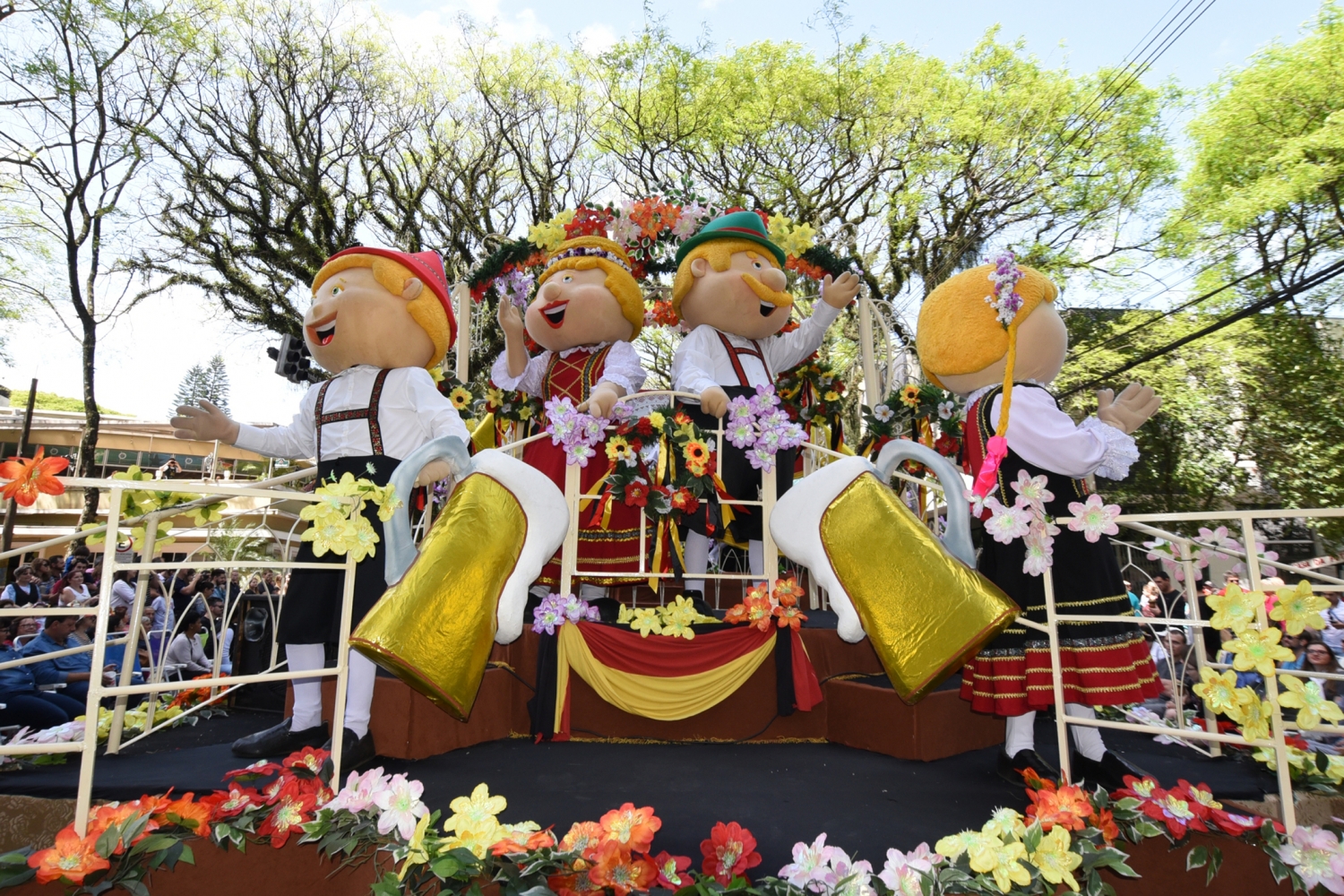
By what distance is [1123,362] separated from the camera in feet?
43.8

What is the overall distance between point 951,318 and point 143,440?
84.6ft

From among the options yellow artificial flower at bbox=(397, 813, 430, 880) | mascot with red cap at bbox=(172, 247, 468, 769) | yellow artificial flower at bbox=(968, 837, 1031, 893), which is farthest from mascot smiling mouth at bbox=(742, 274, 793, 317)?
yellow artificial flower at bbox=(397, 813, 430, 880)

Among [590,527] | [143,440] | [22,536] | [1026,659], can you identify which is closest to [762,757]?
[1026,659]

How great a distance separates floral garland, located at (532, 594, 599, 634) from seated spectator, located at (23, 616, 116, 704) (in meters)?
2.87

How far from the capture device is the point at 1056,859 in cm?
205

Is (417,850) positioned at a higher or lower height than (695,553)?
lower

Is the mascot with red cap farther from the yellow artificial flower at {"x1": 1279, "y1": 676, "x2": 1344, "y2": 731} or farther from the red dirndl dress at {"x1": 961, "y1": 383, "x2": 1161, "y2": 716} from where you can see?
the yellow artificial flower at {"x1": 1279, "y1": 676, "x2": 1344, "y2": 731}

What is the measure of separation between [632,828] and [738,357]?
2578 mm

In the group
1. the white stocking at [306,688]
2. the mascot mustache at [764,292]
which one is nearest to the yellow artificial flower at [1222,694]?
the mascot mustache at [764,292]

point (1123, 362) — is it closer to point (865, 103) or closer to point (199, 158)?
point (865, 103)

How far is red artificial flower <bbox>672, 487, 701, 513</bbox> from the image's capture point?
3.38 metres

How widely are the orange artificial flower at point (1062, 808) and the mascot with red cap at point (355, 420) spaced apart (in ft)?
6.85

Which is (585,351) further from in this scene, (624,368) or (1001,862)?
(1001,862)

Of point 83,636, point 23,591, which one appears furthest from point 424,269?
point 23,591
